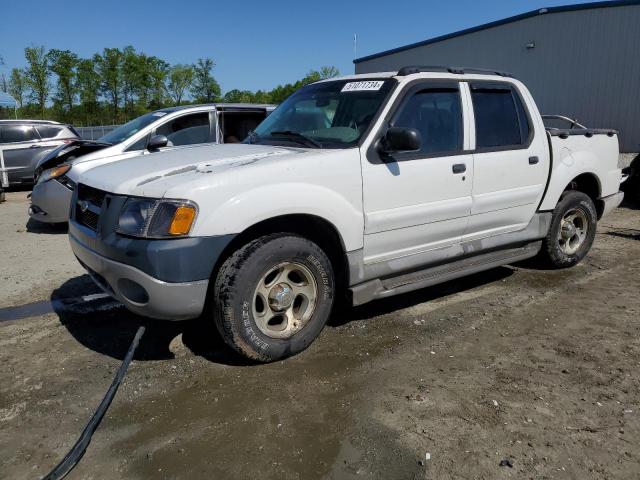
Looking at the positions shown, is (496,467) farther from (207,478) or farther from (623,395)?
(207,478)

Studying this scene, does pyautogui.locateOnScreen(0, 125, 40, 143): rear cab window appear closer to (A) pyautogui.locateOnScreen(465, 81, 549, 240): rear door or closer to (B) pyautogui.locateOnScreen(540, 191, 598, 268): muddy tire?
(A) pyautogui.locateOnScreen(465, 81, 549, 240): rear door

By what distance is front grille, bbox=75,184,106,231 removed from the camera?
11.1 ft

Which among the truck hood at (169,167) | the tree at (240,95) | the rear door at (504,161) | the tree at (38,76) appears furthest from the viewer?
the tree at (240,95)

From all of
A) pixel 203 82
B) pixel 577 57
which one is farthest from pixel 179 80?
pixel 577 57

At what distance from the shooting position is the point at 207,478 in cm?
232

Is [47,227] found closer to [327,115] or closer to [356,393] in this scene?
[327,115]

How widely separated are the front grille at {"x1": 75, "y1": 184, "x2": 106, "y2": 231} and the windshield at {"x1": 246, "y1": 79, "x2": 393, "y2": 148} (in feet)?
4.56

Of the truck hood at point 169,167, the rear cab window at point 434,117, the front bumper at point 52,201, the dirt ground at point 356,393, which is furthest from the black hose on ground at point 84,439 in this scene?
the front bumper at point 52,201

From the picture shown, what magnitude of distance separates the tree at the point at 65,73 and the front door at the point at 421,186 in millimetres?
52510

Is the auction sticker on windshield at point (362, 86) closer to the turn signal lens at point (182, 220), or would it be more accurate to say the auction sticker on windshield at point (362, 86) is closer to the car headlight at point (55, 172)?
the turn signal lens at point (182, 220)

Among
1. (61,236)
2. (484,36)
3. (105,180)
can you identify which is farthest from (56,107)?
(105,180)

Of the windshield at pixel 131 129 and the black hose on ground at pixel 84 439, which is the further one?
the windshield at pixel 131 129

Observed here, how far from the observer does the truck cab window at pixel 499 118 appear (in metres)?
4.35

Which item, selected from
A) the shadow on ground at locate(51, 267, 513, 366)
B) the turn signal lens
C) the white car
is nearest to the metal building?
the white car
